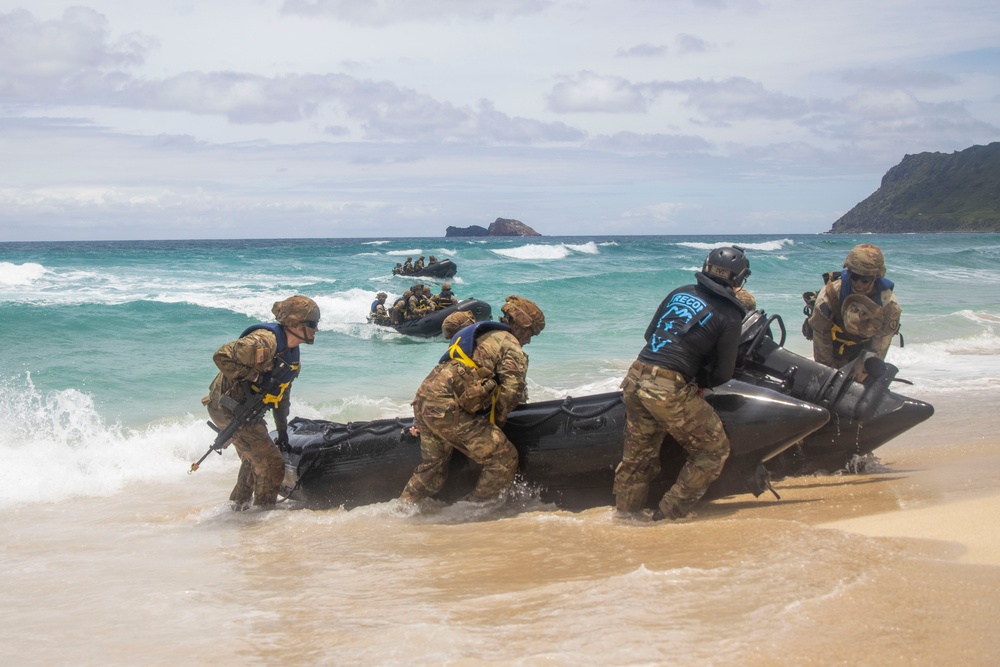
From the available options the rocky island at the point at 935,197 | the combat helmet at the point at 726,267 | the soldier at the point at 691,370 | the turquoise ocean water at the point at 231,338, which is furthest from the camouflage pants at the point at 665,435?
the rocky island at the point at 935,197

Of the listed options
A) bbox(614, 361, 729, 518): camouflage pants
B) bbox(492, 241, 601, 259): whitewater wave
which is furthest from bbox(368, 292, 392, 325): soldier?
bbox(492, 241, 601, 259): whitewater wave

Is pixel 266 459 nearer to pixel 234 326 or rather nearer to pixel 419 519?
pixel 419 519

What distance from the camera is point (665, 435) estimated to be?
5.71 meters

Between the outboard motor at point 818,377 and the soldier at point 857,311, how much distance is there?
41 centimetres

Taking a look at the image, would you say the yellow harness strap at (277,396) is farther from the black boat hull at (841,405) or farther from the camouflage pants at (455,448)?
the black boat hull at (841,405)

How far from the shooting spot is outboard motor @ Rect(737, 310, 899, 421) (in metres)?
6.44

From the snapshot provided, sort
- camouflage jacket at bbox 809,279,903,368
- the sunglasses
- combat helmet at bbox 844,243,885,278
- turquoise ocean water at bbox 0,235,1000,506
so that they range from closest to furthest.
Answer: combat helmet at bbox 844,243,885,278
the sunglasses
camouflage jacket at bbox 809,279,903,368
turquoise ocean water at bbox 0,235,1000,506

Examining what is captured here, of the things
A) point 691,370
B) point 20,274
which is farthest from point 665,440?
point 20,274

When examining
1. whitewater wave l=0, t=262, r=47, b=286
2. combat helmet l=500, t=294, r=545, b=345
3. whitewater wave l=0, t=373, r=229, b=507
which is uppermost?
combat helmet l=500, t=294, r=545, b=345

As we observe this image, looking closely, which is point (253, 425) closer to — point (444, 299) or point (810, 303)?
point (810, 303)

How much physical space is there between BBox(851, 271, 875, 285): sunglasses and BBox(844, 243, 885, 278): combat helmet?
0.16ft

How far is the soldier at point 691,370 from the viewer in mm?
5254

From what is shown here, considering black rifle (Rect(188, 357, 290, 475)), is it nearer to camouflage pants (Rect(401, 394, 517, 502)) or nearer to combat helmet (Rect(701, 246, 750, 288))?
camouflage pants (Rect(401, 394, 517, 502))

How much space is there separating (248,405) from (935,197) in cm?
15665
